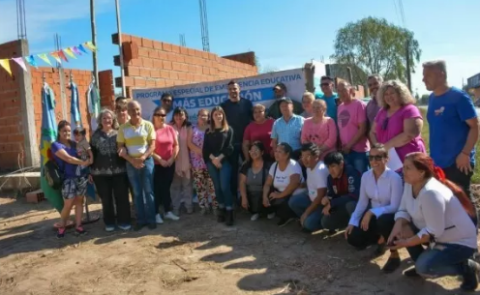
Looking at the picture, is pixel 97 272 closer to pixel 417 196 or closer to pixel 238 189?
pixel 238 189

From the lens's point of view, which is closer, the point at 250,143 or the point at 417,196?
the point at 417,196

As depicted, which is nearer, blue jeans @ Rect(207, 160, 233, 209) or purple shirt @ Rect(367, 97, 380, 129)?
purple shirt @ Rect(367, 97, 380, 129)

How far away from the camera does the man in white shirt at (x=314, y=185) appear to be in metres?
5.13

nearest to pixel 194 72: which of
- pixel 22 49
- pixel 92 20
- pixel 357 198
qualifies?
pixel 92 20

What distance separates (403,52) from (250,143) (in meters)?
30.3

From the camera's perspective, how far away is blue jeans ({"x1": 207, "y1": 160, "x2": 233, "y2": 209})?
238 inches

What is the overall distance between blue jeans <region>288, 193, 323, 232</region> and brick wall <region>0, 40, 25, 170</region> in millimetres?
6859

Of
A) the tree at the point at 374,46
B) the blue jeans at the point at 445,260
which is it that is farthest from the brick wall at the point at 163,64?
the tree at the point at 374,46

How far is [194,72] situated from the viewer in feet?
32.8

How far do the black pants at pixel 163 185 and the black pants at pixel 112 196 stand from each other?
0.44 m

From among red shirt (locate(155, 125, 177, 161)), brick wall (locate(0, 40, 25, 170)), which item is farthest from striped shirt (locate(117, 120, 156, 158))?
brick wall (locate(0, 40, 25, 170))

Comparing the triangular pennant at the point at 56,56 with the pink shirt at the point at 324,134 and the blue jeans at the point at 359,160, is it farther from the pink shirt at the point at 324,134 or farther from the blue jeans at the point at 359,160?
the blue jeans at the point at 359,160

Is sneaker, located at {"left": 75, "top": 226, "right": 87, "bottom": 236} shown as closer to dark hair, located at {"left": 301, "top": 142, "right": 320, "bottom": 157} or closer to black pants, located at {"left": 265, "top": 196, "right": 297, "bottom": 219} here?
black pants, located at {"left": 265, "top": 196, "right": 297, "bottom": 219}

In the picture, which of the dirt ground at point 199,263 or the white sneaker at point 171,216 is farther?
the white sneaker at point 171,216
